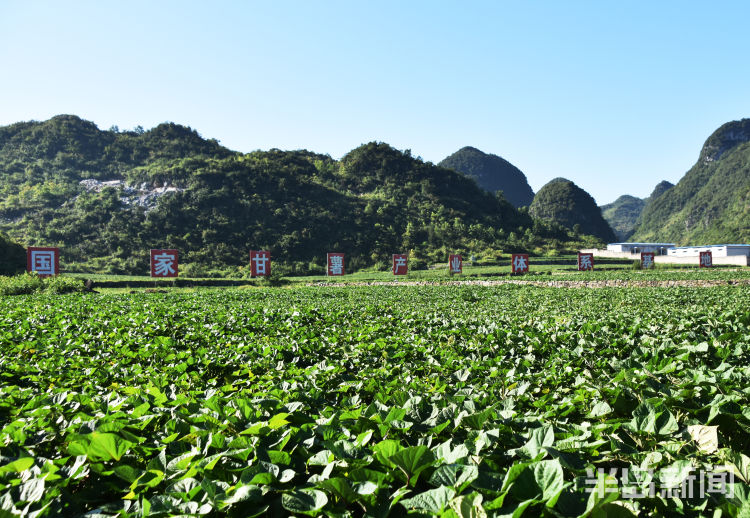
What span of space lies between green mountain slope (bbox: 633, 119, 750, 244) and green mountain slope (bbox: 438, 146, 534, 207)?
38611 mm

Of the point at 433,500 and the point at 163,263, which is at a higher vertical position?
the point at 163,263

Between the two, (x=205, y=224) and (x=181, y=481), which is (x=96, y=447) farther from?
(x=205, y=224)

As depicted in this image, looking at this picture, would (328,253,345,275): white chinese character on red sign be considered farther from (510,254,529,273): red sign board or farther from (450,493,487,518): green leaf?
(450,493,487,518): green leaf

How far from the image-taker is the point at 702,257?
40406mm

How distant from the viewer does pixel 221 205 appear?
54156 millimetres

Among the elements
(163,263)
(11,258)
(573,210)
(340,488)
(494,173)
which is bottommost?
(340,488)

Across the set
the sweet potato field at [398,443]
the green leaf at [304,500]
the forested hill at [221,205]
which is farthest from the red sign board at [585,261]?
the green leaf at [304,500]

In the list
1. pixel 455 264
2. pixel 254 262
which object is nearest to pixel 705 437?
pixel 254 262

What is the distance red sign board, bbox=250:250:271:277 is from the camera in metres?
25.5

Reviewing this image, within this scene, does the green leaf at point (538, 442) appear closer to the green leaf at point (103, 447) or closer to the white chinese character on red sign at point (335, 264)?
the green leaf at point (103, 447)

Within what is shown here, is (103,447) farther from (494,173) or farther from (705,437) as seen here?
(494,173)

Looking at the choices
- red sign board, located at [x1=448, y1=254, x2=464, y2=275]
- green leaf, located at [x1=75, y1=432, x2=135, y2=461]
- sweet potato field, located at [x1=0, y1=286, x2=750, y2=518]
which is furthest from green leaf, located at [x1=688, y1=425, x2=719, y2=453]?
red sign board, located at [x1=448, y1=254, x2=464, y2=275]

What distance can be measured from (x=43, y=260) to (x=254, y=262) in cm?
1032

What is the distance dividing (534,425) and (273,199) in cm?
5917
